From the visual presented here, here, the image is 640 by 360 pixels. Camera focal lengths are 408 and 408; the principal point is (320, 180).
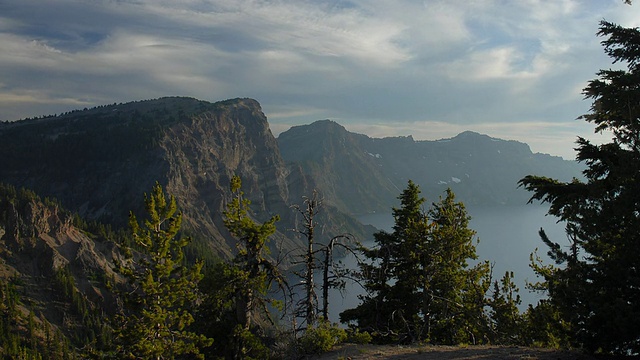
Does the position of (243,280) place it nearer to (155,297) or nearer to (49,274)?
(155,297)

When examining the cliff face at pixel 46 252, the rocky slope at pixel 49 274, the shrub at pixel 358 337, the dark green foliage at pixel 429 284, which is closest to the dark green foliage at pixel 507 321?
the dark green foliage at pixel 429 284

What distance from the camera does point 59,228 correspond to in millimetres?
173250

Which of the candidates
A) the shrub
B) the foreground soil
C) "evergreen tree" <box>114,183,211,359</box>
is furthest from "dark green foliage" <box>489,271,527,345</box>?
"evergreen tree" <box>114,183,211,359</box>

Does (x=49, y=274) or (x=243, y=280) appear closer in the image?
(x=243, y=280)

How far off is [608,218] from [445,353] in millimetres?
6781

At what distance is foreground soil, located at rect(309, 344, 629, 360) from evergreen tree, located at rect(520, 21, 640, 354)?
1029 mm

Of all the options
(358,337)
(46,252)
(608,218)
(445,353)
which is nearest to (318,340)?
(358,337)

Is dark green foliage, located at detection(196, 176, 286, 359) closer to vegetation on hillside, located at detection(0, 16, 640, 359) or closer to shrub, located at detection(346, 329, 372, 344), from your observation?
vegetation on hillside, located at detection(0, 16, 640, 359)

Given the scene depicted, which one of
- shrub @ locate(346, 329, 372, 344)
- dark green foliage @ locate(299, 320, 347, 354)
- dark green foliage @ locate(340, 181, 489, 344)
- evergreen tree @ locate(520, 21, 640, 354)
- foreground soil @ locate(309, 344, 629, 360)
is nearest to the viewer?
evergreen tree @ locate(520, 21, 640, 354)

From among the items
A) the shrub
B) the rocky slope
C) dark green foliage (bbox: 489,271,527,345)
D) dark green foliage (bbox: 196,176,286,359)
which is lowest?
the rocky slope

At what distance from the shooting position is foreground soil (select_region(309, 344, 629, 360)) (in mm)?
12391

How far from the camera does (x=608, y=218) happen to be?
10891mm

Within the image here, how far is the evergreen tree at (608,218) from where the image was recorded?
10.4 meters

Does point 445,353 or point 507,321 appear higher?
point 445,353
